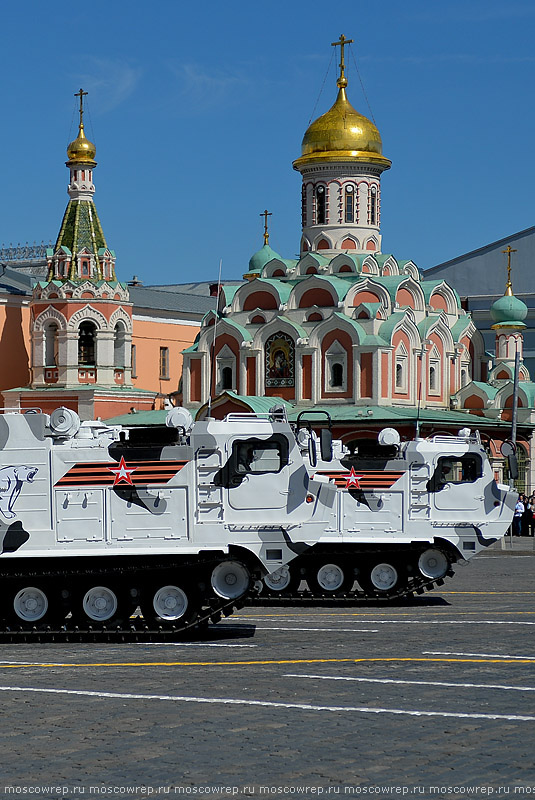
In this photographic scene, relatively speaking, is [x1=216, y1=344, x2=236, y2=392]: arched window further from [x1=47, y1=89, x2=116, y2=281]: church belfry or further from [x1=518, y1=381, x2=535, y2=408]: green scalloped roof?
[x1=518, y1=381, x2=535, y2=408]: green scalloped roof

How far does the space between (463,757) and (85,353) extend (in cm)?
5283

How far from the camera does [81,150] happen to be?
61031mm

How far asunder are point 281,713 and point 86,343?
50.9m

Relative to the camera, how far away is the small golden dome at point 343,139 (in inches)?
2307

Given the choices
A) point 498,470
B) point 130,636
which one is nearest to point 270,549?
point 130,636

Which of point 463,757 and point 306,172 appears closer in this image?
point 463,757

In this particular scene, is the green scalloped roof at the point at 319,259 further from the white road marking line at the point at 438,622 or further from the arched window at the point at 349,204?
the white road marking line at the point at 438,622

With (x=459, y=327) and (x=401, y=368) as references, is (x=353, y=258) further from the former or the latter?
(x=459, y=327)

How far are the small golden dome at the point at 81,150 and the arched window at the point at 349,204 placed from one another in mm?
11575

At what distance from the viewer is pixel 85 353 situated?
201ft

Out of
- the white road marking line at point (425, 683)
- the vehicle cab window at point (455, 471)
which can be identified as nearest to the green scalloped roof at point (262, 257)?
the vehicle cab window at point (455, 471)

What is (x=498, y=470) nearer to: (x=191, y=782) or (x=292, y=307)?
(x=292, y=307)

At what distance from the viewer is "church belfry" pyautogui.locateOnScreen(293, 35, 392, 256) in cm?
5862

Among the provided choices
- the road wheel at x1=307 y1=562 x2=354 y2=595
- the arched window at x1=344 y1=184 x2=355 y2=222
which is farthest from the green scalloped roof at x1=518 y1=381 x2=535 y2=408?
the road wheel at x1=307 y1=562 x2=354 y2=595
